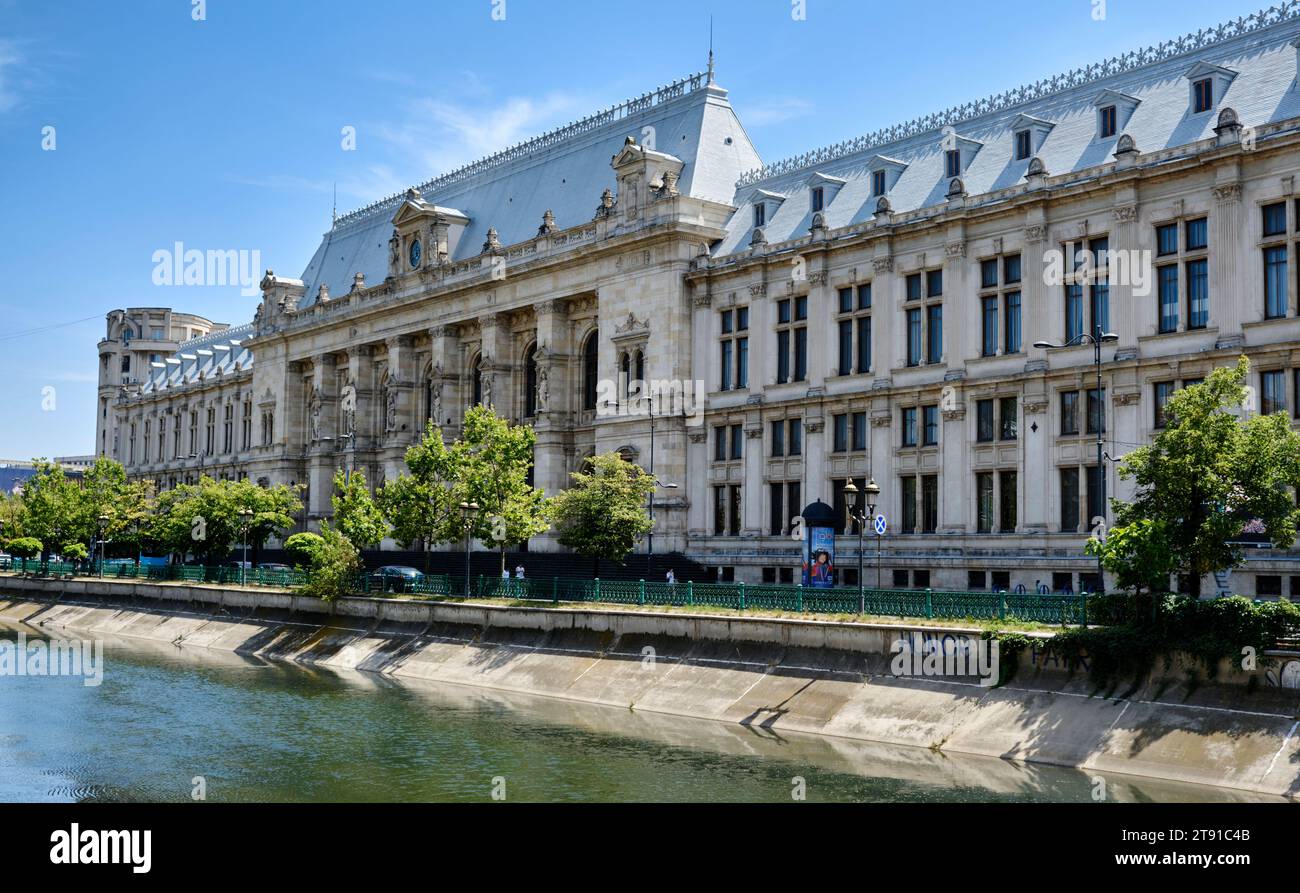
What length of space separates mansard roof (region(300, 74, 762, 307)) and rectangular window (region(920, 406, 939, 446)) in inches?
730

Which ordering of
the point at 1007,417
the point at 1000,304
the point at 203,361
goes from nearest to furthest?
the point at 1007,417
the point at 1000,304
the point at 203,361

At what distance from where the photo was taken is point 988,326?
5206 cm

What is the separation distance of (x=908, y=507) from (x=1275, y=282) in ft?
55.0

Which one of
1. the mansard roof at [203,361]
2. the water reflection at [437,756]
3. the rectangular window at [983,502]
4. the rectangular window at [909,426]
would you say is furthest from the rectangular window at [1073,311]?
the mansard roof at [203,361]

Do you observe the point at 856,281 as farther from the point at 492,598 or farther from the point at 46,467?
the point at 46,467

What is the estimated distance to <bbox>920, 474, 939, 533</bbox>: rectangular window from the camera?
53.7 metres

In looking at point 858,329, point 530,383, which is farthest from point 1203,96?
point 530,383

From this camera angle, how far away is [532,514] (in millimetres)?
59781

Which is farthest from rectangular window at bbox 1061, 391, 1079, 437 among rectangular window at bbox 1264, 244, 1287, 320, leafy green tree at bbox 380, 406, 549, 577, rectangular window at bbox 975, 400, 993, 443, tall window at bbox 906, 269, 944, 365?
leafy green tree at bbox 380, 406, 549, 577

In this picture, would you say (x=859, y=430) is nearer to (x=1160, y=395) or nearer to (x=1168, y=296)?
(x=1160, y=395)

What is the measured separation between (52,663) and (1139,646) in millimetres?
41089

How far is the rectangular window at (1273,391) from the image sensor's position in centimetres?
4284

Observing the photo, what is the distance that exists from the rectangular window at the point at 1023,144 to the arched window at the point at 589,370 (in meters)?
25.6
